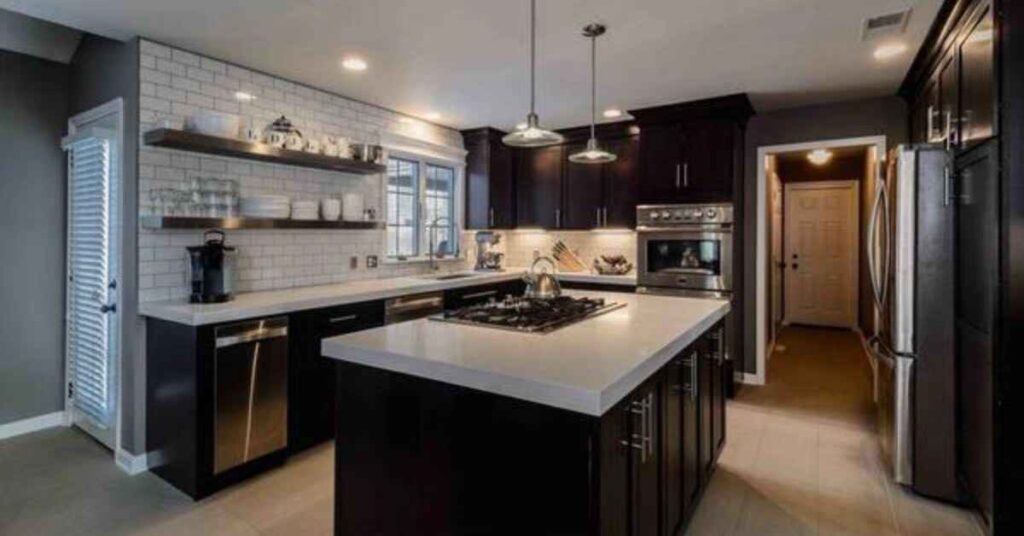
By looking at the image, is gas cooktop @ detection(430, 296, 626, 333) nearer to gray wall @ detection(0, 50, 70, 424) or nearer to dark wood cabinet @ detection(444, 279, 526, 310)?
dark wood cabinet @ detection(444, 279, 526, 310)

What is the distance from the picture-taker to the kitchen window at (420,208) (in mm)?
4750

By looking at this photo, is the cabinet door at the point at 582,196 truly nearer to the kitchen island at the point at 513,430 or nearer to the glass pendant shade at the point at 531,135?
the glass pendant shade at the point at 531,135

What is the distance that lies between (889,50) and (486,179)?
3.51 m

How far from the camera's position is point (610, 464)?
1441 mm

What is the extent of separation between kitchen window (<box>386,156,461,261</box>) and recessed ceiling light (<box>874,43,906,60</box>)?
3.68 metres

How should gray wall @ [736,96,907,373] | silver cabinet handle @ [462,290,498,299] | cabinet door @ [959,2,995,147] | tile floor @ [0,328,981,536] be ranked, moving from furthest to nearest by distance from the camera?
silver cabinet handle @ [462,290,498,299], gray wall @ [736,96,907,373], tile floor @ [0,328,981,536], cabinet door @ [959,2,995,147]

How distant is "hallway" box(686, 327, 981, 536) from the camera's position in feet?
7.88

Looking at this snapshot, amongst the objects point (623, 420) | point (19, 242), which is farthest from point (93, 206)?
point (623, 420)

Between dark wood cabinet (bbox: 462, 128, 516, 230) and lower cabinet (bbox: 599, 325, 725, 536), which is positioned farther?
dark wood cabinet (bbox: 462, 128, 516, 230)

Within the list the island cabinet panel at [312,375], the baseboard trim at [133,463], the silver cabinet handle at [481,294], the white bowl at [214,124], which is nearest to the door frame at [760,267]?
the silver cabinet handle at [481,294]

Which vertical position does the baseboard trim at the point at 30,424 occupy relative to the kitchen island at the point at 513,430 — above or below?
below

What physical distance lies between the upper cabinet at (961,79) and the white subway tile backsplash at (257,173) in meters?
3.89

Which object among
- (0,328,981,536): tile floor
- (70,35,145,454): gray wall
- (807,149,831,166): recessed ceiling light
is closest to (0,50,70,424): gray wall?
(0,328,981,536): tile floor

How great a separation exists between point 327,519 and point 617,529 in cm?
160
